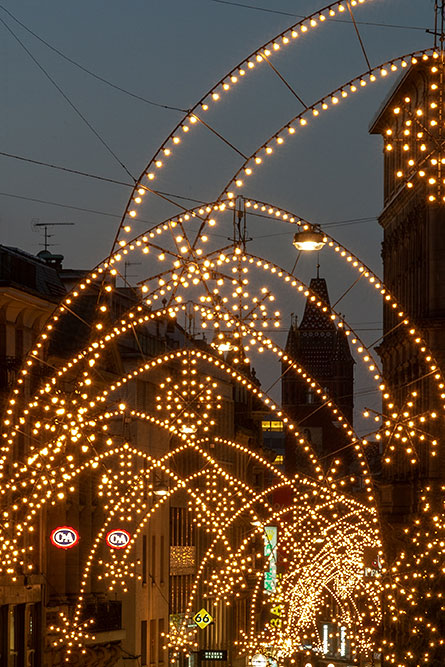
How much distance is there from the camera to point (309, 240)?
25.3 m

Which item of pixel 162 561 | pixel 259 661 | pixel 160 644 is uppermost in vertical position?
pixel 162 561

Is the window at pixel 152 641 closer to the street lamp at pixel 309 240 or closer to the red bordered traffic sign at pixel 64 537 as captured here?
the red bordered traffic sign at pixel 64 537

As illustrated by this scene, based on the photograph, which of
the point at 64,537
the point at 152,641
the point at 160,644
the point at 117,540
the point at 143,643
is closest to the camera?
the point at 64,537

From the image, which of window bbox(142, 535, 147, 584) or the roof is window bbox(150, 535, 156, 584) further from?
the roof

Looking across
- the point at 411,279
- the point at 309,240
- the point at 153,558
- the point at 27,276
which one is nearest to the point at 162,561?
the point at 153,558

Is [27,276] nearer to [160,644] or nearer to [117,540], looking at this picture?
[117,540]

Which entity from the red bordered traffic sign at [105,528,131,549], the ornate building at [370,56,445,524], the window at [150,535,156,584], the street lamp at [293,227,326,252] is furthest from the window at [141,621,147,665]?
the street lamp at [293,227,326,252]

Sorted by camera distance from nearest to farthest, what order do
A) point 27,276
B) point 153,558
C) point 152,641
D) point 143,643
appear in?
point 27,276
point 143,643
point 152,641
point 153,558

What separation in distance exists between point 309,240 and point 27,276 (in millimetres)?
25053

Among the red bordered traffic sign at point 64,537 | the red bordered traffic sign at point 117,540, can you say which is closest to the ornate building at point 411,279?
the red bordered traffic sign at point 117,540

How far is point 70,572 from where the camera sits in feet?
186

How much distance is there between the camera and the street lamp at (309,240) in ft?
82.6

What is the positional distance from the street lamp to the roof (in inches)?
855

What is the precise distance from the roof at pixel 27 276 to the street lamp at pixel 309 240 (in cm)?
2172
